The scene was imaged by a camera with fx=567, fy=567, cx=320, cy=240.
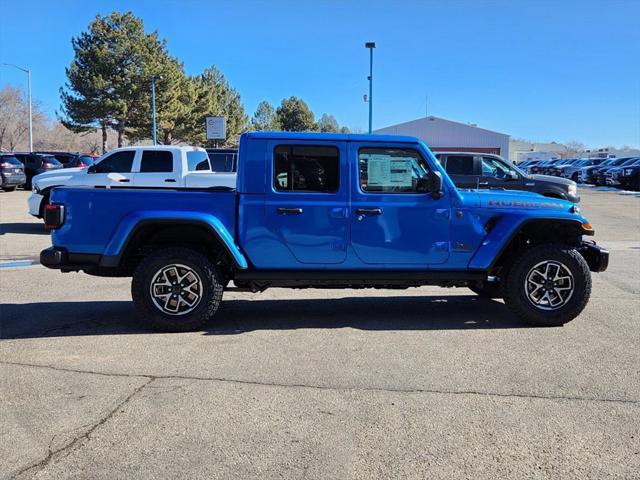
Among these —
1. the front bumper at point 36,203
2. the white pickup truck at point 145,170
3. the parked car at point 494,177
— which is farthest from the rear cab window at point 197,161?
the parked car at point 494,177

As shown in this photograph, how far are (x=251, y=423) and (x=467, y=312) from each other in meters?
3.59

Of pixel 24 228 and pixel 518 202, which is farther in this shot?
pixel 24 228

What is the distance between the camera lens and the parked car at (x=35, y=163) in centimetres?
2731

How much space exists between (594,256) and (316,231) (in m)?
3.07

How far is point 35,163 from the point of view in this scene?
2775 cm

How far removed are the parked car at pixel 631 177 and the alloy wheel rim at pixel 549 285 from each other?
97.9 ft

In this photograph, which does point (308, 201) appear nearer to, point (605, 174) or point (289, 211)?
point (289, 211)

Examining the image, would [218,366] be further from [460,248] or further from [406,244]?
[460,248]

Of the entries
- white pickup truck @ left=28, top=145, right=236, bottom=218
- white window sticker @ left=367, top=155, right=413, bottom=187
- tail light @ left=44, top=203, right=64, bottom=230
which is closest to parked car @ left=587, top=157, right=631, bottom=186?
white pickup truck @ left=28, top=145, right=236, bottom=218

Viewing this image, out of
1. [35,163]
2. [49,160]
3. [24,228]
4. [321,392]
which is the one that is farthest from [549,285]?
[35,163]

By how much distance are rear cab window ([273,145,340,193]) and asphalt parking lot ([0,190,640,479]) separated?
1453mm

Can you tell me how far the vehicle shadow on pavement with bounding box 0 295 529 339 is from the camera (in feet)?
19.0

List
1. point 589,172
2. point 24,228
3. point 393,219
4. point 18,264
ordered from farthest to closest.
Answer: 1. point 589,172
2. point 24,228
3. point 18,264
4. point 393,219

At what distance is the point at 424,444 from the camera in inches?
134
